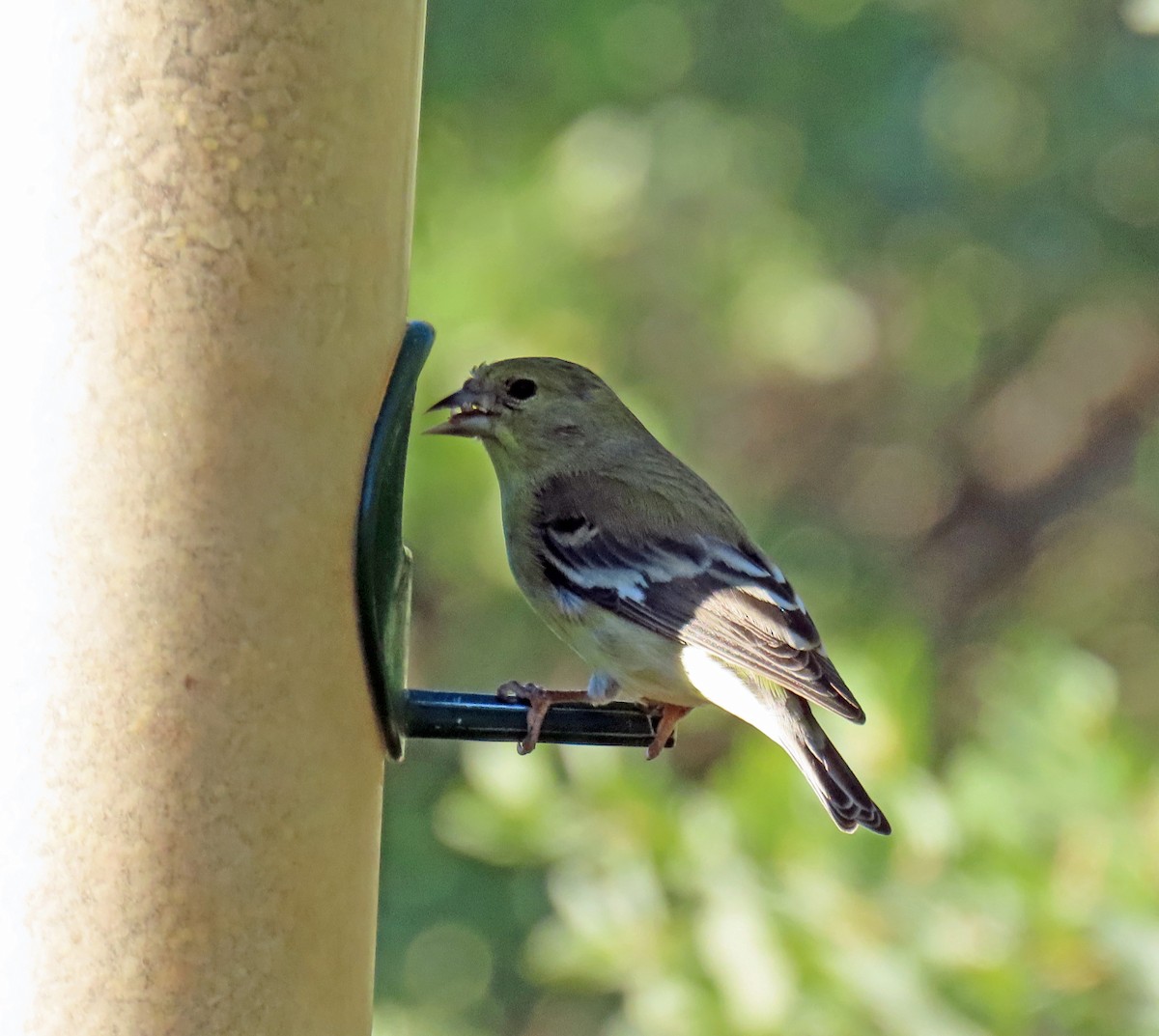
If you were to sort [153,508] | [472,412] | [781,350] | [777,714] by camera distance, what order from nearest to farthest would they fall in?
[153,508] → [777,714] → [472,412] → [781,350]

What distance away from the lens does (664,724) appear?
3836mm

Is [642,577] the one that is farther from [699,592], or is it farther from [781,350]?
[781,350]

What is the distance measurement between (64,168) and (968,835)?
2.46 metres

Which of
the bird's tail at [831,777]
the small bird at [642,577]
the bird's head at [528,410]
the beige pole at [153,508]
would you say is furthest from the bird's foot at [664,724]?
the beige pole at [153,508]

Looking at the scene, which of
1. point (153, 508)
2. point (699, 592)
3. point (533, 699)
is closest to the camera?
point (153, 508)

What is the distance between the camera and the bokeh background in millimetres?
5660

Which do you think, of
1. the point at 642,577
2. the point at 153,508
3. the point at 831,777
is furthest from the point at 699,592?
the point at 153,508

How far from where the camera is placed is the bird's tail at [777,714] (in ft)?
11.8

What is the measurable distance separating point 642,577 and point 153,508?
1.63 metres

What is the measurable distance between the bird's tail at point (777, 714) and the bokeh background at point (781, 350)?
0.40 metres

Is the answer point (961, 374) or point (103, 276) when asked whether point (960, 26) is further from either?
point (103, 276)

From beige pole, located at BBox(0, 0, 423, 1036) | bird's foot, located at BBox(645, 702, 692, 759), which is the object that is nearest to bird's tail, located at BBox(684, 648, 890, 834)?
bird's foot, located at BBox(645, 702, 692, 759)

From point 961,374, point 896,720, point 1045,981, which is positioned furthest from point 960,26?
point 1045,981

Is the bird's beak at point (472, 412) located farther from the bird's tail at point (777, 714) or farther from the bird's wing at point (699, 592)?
the bird's tail at point (777, 714)
